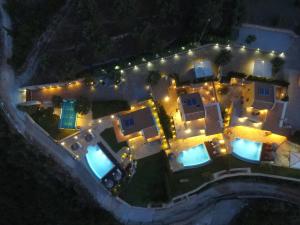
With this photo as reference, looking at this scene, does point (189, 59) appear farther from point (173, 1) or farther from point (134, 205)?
point (134, 205)

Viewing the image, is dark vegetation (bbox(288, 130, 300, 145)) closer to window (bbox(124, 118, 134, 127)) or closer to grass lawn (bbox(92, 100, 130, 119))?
window (bbox(124, 118, 134, 127))

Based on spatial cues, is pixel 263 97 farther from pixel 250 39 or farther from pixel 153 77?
pixel 153 77

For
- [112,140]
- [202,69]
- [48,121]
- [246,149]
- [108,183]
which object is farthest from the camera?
[202,69]

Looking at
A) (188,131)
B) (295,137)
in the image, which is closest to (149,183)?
(188,131)

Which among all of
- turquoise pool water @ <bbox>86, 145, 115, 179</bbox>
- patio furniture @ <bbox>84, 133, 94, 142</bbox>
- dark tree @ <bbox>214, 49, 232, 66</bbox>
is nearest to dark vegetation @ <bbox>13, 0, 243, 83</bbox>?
dark tree @ <bbox>214, 49, 232, 66</bbox>

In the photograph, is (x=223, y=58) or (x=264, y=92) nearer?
(x=264, y=92)

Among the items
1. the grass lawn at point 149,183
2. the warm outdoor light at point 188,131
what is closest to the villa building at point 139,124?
the grass lawn at point 149,183
